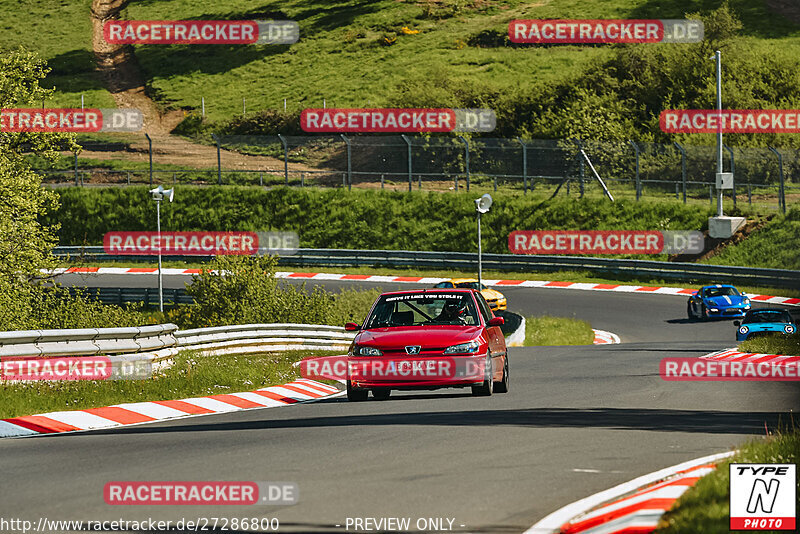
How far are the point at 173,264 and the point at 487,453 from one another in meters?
46.7

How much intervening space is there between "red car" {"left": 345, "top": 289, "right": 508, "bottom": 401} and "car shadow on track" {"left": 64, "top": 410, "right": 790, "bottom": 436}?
2.22 ft

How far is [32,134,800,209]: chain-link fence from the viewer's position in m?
53.6

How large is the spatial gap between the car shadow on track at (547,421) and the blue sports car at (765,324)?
51.8 feet

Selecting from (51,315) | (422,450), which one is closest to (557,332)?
(51,315)

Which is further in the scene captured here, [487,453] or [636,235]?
[636,235]

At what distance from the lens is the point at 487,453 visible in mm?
11148

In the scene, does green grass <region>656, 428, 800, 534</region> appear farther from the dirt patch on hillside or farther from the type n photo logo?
the dirt patch on hillside

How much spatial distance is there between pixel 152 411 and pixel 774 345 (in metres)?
16.4

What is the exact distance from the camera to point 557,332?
38125mm

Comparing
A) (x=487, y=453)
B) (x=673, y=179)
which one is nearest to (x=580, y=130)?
(x=673, y=179)

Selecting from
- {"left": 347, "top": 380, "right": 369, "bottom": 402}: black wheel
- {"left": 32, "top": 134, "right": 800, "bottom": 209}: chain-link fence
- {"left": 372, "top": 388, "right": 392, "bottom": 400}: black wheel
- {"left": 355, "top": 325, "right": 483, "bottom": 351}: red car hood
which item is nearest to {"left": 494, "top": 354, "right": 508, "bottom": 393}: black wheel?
{"left": 355, "top": 325, "right": 483, "bottom": 351}: red car hood

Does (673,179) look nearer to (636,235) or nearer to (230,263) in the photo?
(636,235)

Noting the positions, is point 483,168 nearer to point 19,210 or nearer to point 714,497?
point 19,210

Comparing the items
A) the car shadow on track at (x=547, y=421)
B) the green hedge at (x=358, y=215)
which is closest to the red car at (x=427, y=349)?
the car shadow on track at (x=547, y=421)
